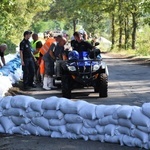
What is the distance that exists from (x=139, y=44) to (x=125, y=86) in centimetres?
2987

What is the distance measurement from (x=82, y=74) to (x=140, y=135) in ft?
16.3

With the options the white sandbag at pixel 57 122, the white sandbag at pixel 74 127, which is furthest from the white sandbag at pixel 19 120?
the white sandbag at pixel 74 127

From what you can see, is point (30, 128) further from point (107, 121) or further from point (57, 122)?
point (107, 121)

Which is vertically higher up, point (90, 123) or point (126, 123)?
point (126, 123)

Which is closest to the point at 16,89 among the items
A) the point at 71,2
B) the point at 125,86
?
the point at 125,86

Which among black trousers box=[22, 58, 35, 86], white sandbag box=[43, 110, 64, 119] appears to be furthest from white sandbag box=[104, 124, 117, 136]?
black trousers box=[22, 58, 35, 86]

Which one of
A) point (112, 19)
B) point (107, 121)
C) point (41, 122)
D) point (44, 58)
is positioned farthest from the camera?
point (112, 19)

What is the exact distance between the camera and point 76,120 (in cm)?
795

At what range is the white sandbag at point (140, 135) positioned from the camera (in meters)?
6.95

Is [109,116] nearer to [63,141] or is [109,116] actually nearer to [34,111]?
[63,141]

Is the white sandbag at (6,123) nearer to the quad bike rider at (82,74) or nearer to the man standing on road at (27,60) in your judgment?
the quad bike rider at (82,74)

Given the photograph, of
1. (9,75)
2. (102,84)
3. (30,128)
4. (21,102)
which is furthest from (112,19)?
(30,128)

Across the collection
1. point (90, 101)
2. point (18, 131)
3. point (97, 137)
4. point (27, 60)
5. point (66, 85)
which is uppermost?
point (27, 60)

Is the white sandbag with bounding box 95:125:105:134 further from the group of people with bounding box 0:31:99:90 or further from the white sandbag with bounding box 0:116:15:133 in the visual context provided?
the group of people with bounding box 0:31:99:90
